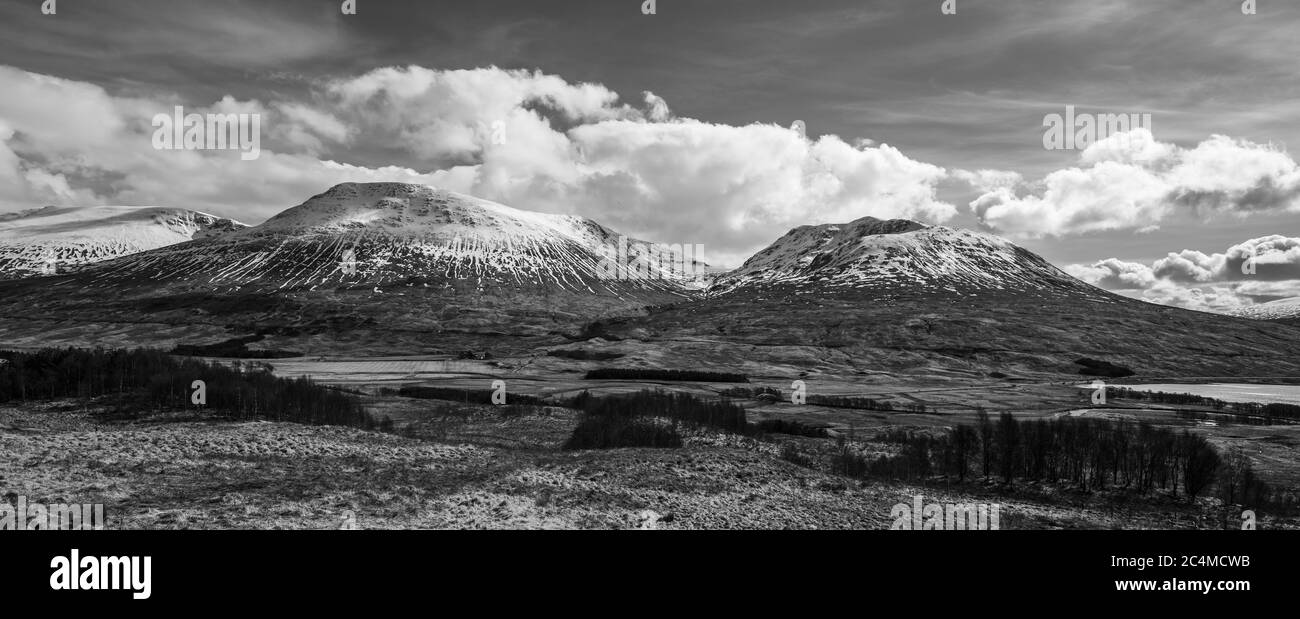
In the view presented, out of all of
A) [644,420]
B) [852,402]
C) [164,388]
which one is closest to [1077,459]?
[644,420]

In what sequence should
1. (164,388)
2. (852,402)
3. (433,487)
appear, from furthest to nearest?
(852,402)
(164,388)
(433,487)

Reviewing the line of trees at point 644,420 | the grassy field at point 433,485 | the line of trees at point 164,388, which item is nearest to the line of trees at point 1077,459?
the grassy field at point 433,485

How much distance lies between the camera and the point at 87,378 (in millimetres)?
55250

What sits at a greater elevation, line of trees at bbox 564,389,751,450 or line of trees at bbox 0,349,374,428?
line of trees at bbox 0,349,374,428

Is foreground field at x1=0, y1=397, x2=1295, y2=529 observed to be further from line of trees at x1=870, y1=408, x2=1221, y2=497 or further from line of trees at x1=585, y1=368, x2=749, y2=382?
line of trees at x1=585, y1=368, x2=749, y2=382

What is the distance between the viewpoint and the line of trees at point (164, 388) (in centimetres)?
4922

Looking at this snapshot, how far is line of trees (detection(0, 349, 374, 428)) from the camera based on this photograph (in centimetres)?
4922

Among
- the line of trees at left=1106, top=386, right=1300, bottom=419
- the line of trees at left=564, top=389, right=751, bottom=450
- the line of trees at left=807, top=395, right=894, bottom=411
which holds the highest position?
the line of trees at left=564, top=389, right=751, bottom=450

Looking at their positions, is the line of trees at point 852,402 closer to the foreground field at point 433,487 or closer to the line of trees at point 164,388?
the foreground field at point 433,487

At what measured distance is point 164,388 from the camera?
50.7 metres

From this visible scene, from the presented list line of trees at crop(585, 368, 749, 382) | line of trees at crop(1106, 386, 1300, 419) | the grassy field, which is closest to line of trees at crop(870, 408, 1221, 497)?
the grassy field

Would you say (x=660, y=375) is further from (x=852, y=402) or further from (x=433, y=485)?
(x=433, y=485)
